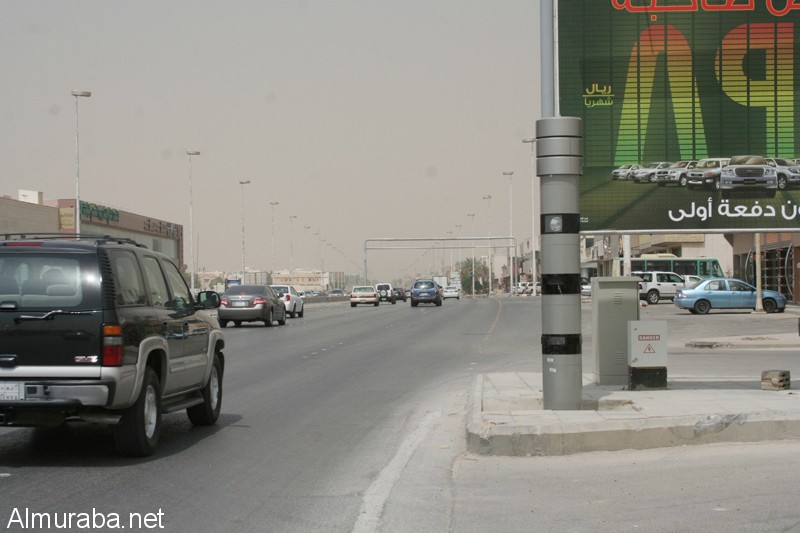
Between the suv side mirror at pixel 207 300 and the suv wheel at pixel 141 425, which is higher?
the suv side mirror at pixel 207 300

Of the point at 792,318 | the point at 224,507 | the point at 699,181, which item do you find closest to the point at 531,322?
the point at 792,318

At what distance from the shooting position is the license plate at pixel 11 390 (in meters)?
8.35

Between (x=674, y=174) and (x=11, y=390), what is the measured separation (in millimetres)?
12244

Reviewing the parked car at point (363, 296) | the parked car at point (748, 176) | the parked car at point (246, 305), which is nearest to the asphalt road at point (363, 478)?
the parked car at point (748, 176)

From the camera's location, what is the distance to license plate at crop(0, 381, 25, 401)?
8.35 m

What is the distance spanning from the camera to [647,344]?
12648 mm

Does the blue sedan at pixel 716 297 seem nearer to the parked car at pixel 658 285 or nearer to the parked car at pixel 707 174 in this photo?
the parked car at pixel 658 285

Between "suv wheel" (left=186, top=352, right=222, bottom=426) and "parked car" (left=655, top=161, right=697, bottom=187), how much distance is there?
918 centimetres

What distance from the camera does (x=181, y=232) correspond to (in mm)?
119750

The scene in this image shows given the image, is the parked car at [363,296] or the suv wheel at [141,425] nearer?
the suv wheel at [141,425]

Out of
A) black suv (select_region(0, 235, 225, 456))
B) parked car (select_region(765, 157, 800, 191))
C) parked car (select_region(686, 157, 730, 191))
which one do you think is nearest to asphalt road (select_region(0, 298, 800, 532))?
black suv (select_region(0, 235, 225, 456))

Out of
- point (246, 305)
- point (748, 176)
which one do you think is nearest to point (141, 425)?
point (748, 176)

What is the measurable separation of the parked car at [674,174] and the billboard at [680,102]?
0.06 feet

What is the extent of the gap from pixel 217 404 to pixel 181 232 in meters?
111
